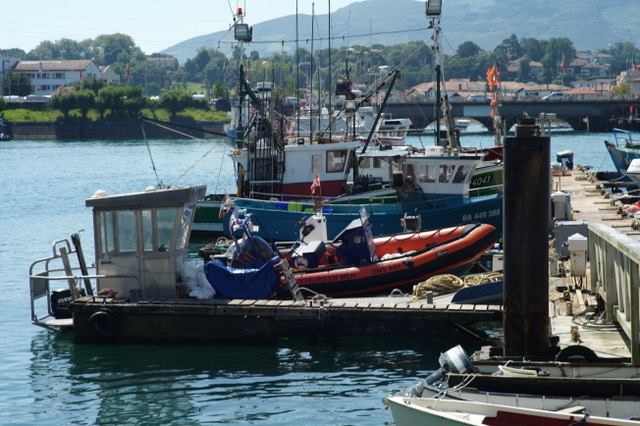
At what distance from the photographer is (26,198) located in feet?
157

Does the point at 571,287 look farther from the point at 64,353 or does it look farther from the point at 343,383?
the point at 64,353

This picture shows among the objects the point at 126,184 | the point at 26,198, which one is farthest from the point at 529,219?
the point at 126,184

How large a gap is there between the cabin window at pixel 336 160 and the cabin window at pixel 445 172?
11.5ft

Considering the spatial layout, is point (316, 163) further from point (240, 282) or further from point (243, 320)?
point (243, 320)

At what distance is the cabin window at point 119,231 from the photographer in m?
15.0

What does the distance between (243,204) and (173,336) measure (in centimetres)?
1175

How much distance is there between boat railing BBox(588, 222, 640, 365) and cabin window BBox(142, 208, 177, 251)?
651cm

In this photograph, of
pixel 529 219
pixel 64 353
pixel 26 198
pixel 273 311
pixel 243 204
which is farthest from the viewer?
pixel 26 198

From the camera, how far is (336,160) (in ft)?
91.9

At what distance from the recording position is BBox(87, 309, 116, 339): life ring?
14789mm

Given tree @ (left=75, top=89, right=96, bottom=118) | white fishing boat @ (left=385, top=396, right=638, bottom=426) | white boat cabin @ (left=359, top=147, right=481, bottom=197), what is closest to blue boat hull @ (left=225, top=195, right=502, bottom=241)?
white boat cabin @ (left=359, top=147, right=481, bottom=197)

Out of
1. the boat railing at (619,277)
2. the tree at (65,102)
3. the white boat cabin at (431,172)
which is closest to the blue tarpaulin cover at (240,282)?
the boat railing at (619,277)

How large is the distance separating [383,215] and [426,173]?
2.01 metres

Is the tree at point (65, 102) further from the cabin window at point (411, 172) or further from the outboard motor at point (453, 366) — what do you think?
the outboard motor at point (453, 366)
